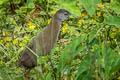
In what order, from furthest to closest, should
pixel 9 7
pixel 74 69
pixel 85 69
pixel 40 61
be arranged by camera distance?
pixel 9 7 → pixel 74 69 → pixel 40 61 → pixel 85 69

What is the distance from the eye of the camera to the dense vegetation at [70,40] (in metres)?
2.65

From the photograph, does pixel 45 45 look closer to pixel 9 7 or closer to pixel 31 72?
pixel 31 72

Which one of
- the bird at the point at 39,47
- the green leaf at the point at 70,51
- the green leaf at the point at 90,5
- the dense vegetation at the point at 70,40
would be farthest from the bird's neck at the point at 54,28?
the green leaf at the point at 90,5

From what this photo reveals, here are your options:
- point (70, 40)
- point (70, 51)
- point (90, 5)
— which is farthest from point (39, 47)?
point (90, 5)

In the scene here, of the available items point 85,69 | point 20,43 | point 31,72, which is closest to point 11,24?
point 20,43

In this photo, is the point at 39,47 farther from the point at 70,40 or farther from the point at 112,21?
the point at 112,21

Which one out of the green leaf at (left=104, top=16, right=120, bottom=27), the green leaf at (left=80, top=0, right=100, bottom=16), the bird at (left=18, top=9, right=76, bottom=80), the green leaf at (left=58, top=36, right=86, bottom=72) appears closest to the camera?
the green leaf at (left=80, top=0, right=100, bottom=16)

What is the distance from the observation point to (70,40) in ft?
15.3

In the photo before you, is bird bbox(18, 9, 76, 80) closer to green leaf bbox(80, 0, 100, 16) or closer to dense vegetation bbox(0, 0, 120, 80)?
dense vegetation bbox(0, 0, 120, 80)

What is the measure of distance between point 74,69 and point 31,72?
65 cm

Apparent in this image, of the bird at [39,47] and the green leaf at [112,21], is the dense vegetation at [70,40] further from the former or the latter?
the bird at [39,47]

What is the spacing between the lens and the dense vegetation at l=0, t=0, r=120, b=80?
104 inches

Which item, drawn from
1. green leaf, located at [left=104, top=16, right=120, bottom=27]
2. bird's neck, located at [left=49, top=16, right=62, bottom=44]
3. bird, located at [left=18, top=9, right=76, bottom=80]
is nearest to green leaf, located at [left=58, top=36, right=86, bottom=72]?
green leaf, located at [left=104, top=16, right=120, bottom=27]

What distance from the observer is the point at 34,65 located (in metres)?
4.05
